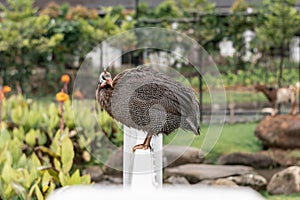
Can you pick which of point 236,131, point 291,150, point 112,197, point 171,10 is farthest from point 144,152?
point 171,10

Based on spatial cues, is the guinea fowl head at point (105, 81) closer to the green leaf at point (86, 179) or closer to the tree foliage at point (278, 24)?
the green leaf at point (86, 179)

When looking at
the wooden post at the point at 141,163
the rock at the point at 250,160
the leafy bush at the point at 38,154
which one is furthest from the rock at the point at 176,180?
the wooden post at the point at 141,163

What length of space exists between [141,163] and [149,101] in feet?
0.63

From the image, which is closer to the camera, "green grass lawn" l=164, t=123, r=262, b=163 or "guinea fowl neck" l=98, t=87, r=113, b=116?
Answer: "guinea fowl neck" l=98, t=87, r=113, b=116

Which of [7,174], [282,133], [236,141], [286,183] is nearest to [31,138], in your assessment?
[7,174]

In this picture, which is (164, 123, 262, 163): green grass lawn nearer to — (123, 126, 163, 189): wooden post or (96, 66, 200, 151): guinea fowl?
(123, 126, 163, 189): wooden post

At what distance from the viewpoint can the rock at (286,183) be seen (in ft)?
14.1

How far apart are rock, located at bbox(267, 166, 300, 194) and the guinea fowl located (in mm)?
3215

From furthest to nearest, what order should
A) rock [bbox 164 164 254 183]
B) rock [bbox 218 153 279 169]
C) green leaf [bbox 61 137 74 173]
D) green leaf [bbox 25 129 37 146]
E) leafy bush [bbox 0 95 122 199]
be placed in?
rock [bbox 218 153 279 169]
rock [bbox 164 164 254 183]
green leaf [bbox 25 129 37 146]
green leaf [bbox 61 137 74 173]
leafy bush [bbox 0 95 122 199]

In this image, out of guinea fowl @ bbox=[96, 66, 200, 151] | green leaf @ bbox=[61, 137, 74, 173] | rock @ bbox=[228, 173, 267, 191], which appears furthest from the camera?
rock @ bbox=[228, 173, 267, 191]

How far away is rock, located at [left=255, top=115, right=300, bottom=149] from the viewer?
18.2ft

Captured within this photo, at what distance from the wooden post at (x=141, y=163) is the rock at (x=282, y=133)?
14.2ft

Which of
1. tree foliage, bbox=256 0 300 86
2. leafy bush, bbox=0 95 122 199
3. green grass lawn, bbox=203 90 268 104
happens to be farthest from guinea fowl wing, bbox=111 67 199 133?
green grass lawn, bbox=203 90 268 104

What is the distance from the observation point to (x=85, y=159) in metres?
4.60
